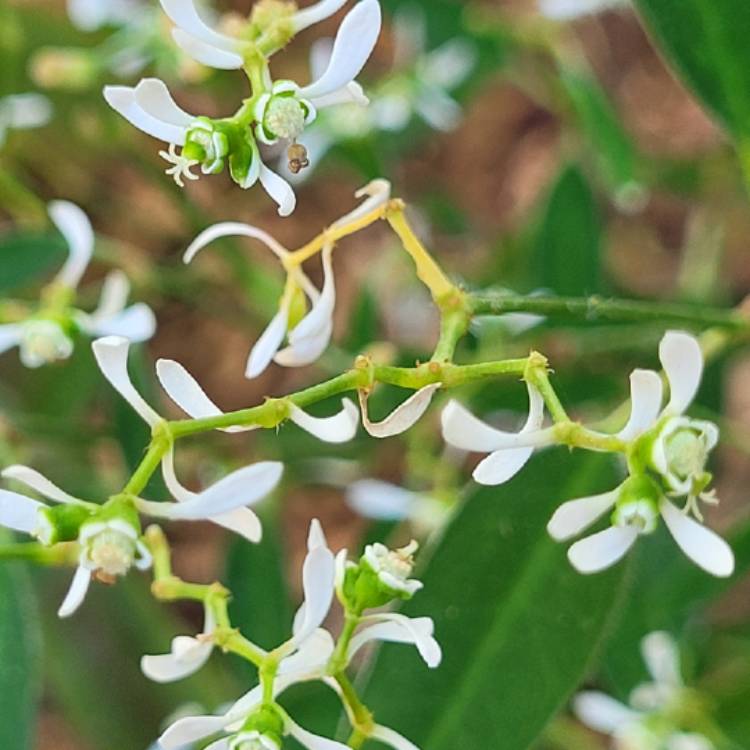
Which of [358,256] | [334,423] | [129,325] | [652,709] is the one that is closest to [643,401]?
[334,423]

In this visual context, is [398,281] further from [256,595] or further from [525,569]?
[525,569]

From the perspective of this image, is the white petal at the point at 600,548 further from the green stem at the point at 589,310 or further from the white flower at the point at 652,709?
the white flower at the point at 652,709

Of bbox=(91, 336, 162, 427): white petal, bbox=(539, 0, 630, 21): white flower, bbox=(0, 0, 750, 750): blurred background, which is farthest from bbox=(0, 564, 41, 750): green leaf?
bbox=(539, 0, 630, 21): white flower

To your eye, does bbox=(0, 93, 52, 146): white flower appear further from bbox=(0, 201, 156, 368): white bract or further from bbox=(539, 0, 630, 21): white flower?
bbox=(539, 0, 630, 21): white flower

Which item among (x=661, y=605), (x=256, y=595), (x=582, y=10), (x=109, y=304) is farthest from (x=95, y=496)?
(x=582, y=10)

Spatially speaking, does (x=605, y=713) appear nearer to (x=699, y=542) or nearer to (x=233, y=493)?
(x=699, y=542)

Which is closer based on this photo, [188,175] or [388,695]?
[188,175]

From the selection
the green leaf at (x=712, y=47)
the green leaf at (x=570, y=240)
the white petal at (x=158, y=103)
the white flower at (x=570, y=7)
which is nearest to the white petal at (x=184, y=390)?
the white petal at (x=158, y=103)
